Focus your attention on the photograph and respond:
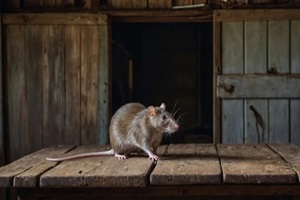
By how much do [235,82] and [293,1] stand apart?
3.47 feet

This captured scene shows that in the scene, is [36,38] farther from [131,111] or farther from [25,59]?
[131,111]

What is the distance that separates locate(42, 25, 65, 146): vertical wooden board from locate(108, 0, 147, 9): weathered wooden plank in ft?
2.11

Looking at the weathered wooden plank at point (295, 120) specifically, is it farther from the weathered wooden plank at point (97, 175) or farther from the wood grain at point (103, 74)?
the weathered wooden plank at point (97, 175)

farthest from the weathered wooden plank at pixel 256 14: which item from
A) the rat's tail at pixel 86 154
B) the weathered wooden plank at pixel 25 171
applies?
the weathered wooden plank at pixel 25 171

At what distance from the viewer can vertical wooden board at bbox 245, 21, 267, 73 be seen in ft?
18.4

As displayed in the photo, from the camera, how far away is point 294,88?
18.1ft

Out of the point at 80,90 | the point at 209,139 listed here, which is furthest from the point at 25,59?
the point at 209,139

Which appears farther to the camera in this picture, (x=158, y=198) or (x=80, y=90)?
(x=80, y=90)

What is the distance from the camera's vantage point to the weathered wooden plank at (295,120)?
557 cm

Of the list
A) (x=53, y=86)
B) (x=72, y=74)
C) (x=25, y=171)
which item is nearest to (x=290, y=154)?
(x=25, y=171)

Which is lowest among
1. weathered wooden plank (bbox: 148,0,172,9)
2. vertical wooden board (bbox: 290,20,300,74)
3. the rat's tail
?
the rat's tail

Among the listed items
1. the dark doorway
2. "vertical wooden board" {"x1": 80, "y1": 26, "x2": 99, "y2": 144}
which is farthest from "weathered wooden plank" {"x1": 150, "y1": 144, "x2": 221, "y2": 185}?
the dark doorway

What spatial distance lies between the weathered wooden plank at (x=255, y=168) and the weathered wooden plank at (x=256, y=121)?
6.37ft

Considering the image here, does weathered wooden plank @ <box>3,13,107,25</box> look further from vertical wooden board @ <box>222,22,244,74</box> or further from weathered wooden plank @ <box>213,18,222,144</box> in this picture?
vertical wooden board @ <box>222,22,244,74</box>
